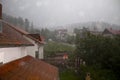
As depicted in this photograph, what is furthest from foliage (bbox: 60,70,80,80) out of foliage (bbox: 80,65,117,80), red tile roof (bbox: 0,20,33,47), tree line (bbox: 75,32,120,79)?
red tile roof (bbox: 0,20,33,47)

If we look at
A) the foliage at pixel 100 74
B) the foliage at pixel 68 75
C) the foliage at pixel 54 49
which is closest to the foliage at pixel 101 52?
the foliage at pixel 100 74

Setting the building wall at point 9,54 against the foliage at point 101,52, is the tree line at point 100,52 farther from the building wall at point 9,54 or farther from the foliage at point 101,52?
the building wall at point 9,54

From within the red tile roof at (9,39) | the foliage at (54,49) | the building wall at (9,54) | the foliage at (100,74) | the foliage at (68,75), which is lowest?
the foliage at (68,75)

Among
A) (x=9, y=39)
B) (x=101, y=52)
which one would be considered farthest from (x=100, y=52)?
(x=9, y=39)

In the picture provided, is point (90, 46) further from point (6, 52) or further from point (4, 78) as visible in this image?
point (4, 78)

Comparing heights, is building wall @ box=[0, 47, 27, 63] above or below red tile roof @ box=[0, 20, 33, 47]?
below

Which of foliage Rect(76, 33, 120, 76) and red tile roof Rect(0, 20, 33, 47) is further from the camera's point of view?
foliage Rect(76, 33, 120, 76)

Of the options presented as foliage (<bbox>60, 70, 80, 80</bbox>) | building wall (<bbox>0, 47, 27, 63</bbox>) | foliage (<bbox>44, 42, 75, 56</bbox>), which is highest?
building wall (<bbox>0, 47, 27, 63</bbox>)

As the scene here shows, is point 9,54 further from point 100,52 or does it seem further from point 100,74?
point 100,52

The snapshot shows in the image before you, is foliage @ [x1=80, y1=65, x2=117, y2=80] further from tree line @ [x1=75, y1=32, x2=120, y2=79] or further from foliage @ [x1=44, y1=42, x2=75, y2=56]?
foliage @ [x1=44, y1=42, x2=75, y2=56]

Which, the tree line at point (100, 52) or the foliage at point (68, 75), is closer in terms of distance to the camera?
the foliage at point (68, 75)

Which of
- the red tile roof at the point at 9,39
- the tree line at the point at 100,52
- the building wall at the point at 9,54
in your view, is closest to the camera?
the red tile roof at the point at 9,39

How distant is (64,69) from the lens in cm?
1288

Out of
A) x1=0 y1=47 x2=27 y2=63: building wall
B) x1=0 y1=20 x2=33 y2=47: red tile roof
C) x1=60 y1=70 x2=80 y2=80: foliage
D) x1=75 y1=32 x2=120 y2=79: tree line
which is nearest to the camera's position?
x1=0 y1=20 x2=33 y2=47: red tile roof
